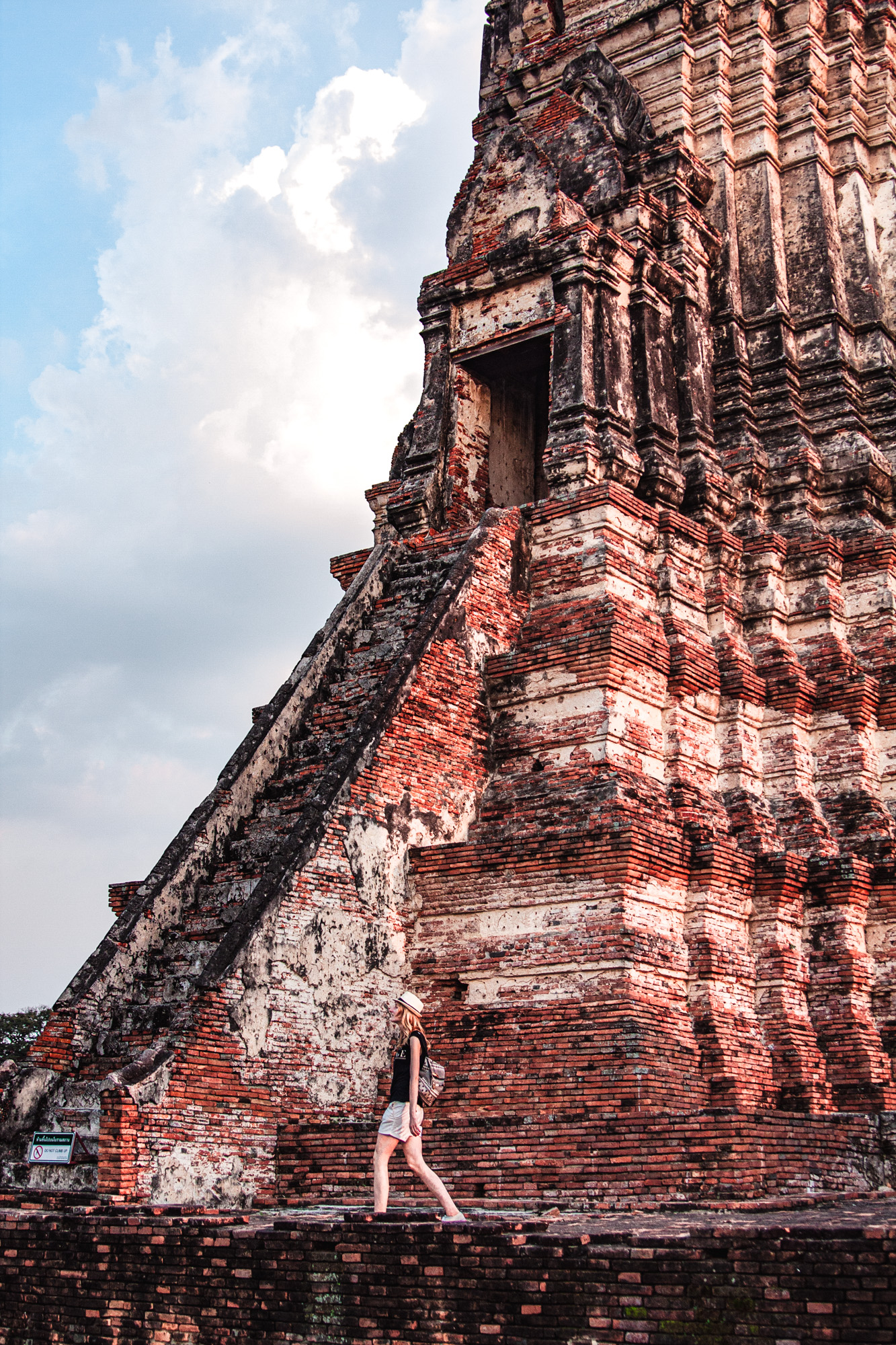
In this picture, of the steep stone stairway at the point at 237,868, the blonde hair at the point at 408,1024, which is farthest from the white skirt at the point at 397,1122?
the steep stone stairway at the point at 237,868

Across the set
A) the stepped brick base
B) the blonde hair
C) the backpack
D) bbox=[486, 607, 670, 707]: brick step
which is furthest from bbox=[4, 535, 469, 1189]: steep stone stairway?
the backpack

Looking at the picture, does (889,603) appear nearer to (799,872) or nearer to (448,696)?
(799,872)

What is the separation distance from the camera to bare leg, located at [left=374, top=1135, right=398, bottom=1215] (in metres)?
7.31

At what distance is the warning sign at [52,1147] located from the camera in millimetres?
9195

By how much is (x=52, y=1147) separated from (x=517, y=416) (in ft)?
32.2

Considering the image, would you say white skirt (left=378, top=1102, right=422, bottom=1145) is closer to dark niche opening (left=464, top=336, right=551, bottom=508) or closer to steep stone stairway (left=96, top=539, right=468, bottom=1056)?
steep stone stairway (left=96, top=539, right=468, bottom=1056)

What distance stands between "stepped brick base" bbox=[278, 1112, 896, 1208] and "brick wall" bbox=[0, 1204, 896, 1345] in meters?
1.01

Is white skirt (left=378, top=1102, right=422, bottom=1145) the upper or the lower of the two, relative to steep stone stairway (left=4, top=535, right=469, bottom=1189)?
lower

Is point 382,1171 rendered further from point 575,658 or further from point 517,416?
point 517,416

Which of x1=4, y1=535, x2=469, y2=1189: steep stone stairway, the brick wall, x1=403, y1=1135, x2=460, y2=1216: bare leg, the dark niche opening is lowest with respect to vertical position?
the brick wall

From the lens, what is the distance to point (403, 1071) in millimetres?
7590

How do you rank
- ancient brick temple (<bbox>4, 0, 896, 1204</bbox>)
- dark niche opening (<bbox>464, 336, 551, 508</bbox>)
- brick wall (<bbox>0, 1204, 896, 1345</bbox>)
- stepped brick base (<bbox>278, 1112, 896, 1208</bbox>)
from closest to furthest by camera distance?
brick wall (<bbox>0, 1204, 896, 1345</bbox>)
stepped brick base (<bbox>278, 1112, 896, 1208</bbox>)
ancient brick temple (<bbox>4, 0, 896, 1204</bbox>)
dark niche opening (<bbox>464, 336, 551, 508</bbox>)

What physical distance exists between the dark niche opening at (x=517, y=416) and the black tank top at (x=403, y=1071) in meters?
8.30

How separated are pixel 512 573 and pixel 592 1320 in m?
7.77
